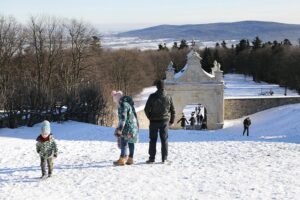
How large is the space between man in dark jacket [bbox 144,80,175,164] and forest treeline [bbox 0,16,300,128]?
422 inches

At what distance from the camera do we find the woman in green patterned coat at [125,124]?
34.2ft

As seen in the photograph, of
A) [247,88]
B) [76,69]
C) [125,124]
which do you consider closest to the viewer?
[125,124]

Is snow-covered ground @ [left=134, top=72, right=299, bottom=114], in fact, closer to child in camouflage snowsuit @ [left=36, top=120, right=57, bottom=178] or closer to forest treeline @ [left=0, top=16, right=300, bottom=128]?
forest treeline @ [left=0, top=16, right=300, bottom=128]

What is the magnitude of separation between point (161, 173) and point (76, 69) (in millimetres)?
37046

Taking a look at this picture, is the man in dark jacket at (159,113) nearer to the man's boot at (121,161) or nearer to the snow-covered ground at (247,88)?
the man's boot at (121,161)

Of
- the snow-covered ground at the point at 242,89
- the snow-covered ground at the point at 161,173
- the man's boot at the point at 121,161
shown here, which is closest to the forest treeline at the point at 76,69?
the snow-covered ground at the point at 242,89

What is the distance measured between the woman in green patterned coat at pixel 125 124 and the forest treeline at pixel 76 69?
419 inches

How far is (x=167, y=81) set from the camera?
33.4m

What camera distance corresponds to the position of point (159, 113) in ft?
35.6

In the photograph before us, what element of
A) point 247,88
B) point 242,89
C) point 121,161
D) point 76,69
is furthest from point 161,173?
point 247,88

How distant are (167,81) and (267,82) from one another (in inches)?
1744

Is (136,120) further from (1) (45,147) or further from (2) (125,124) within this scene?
(1) (45,147)

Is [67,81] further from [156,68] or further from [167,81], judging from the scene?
[156,68]

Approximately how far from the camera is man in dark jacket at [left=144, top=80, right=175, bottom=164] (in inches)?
426
